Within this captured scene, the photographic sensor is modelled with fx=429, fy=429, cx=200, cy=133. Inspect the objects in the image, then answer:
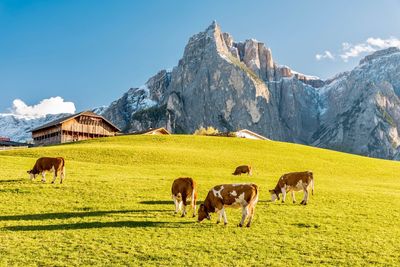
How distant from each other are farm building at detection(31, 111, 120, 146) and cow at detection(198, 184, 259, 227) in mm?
83494

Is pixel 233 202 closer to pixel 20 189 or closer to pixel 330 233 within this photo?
pixel 330 233

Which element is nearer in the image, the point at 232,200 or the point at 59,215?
the point at 232,200

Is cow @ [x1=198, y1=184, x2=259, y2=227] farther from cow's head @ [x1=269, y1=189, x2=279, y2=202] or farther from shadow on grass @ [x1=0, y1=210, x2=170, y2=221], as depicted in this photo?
cow's head @ [x1=269, y1=189, x2=279, y2=202]

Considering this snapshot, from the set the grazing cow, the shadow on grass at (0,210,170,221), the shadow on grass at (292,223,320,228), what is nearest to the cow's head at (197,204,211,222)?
the grazing cow

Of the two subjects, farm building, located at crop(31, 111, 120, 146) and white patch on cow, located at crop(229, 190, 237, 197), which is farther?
farm building, located at crop(31, 111, 120, 146)

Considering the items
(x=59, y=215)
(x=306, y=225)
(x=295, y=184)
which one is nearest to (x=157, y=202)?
(x=59, y=215)

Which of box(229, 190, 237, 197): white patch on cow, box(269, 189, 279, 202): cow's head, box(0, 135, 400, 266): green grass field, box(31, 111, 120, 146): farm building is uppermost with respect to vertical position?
box(31, 111, 120, 146): farm building

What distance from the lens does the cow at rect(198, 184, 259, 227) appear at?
→ 64.0 feet

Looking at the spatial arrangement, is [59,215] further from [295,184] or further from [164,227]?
[295,184]

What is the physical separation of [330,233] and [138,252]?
9015 millimetres

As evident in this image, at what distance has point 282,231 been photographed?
772 inches

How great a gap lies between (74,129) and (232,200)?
3432 inches

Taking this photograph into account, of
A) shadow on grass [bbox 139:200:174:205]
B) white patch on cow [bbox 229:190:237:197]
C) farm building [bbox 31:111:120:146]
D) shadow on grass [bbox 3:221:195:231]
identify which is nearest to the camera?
shadow on grass [bbox 3:221:195:231]

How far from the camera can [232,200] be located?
19656 mm
